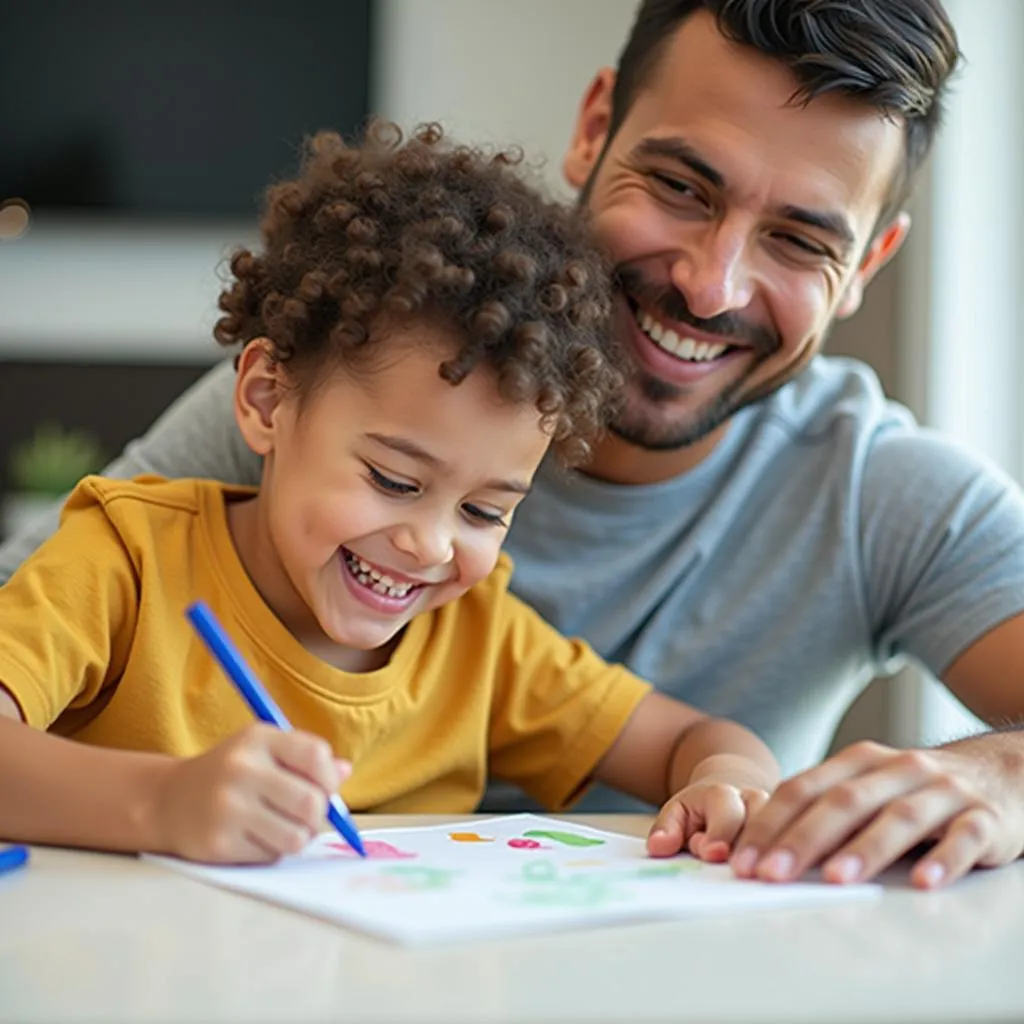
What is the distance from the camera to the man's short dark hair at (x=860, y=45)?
1.35 metres

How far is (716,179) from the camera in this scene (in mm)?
1397

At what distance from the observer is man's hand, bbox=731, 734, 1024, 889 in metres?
0.85

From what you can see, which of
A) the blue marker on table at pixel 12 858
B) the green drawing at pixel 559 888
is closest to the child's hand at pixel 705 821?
the green drawing at pixel 559 888

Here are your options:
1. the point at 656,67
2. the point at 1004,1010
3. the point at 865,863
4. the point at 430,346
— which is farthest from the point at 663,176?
the point at 1004,1010

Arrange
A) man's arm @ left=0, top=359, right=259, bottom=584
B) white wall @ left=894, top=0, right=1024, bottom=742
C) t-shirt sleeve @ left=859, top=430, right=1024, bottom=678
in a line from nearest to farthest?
t-shirt sleeve @ left=859, top=430, right=1024, bottom=678 < man's arm @ left=0, top=359, right=259, bottom=584 < white wall @ left=894, top=0, right=1024, bottom=742

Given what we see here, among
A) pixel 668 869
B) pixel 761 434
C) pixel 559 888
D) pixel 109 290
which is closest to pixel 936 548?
pixel 761 434

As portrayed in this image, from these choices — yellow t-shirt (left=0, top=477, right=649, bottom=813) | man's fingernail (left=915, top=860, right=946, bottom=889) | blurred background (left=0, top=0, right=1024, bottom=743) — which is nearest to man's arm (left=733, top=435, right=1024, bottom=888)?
man's fingernail (left=915, top=860, right=946, bottom=889)

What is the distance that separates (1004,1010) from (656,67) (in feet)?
3.62

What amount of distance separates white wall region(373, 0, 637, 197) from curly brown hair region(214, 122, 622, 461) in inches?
98.7

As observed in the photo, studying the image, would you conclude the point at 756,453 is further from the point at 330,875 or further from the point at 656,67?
the point at 330,875

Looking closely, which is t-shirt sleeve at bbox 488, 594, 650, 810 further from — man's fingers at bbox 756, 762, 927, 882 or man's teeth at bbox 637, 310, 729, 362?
man's fingers at bbox 756, 762, 927, 882

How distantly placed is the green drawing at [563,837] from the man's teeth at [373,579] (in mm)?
228

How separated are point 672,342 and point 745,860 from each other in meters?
0.69

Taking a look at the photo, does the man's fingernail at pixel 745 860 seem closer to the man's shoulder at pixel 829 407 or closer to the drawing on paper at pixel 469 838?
the drawing on paper at pixel 469 838
